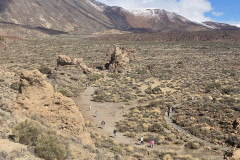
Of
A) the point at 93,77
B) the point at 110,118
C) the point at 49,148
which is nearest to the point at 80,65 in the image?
the point at 93,77

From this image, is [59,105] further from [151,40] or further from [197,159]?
[151,40]

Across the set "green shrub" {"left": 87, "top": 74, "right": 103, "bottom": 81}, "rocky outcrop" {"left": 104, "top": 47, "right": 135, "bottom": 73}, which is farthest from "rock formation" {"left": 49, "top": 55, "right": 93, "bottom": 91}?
"rocky outcrop" {"left": 104, "top": 47, "right": 135, "bottom": 73}

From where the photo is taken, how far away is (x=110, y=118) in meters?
19.9

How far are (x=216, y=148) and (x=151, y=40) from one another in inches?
3596

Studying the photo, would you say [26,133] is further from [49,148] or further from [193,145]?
[193,145]

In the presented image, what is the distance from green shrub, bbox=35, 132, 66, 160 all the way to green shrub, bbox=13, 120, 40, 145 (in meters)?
0.33

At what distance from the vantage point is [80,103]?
2397 centimetres

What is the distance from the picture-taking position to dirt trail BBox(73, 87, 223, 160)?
1348 cm

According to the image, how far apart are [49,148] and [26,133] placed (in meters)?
1.22

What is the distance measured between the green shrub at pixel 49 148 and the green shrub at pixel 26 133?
1.08 ft

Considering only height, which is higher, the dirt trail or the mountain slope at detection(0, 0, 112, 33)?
the mountain slope at detection(0, 0, 112, 33)

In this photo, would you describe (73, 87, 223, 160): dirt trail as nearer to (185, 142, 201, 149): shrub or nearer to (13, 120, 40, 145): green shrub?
(185, 142, 201, 149): shrub

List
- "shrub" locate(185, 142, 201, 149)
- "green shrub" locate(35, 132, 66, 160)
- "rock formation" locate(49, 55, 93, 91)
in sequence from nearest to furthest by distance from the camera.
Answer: "green shrub" locate(35, 132, 66, 160)
"shrub" locate(185, 142, 201, 149)
"rock formation" locate(49, 55, 93, 91)

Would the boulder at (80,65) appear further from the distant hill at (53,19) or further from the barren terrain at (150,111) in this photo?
the distant hill at (53,19)
